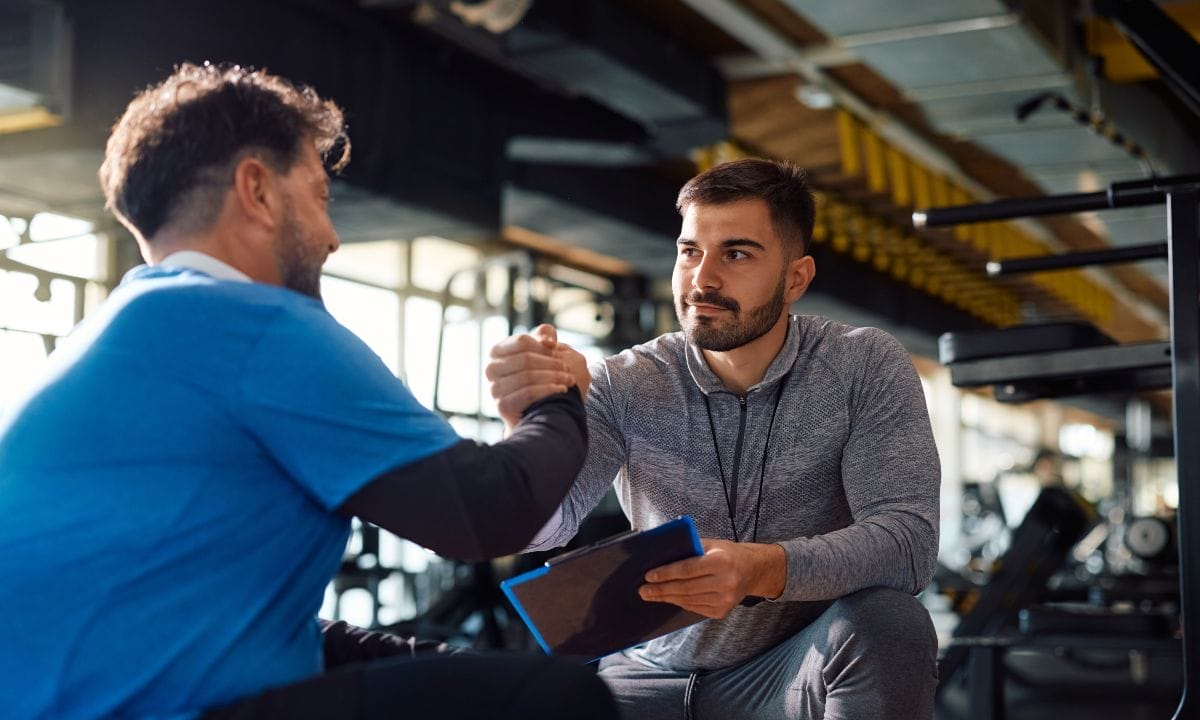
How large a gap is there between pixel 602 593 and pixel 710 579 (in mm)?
134

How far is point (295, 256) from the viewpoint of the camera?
1349 mm

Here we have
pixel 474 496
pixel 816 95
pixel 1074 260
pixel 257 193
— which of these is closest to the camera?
pixel 474 496

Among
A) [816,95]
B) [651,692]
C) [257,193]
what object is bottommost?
[651,692]

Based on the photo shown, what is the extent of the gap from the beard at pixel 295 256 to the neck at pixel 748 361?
79 cm

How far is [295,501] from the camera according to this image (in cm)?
121

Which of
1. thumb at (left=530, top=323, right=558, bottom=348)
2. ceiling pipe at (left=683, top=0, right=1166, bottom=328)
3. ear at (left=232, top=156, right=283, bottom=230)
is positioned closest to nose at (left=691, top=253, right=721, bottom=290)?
thumb at (left=530, top=323, right=558, bottom=348)

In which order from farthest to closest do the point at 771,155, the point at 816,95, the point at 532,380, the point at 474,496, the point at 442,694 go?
the point at 771,155, the point at 816,95, the point at 532,380, the point at 474,496, the point at 442,694

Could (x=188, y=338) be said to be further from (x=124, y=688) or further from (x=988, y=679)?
(x=988, y=679)

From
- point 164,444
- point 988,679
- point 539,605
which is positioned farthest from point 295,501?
point 988,679

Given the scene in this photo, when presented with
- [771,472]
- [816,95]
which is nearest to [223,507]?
[771,472]

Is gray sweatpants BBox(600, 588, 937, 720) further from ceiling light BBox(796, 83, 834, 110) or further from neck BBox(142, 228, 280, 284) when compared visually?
ceiling light BBox(796, 83, 834, 110)

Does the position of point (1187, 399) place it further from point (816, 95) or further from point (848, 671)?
point (816, 95)

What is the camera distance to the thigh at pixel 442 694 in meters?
1.10

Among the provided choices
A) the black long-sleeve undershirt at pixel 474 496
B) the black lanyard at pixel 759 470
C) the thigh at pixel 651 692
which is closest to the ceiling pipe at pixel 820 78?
the black lanyard at pixel 759 470
